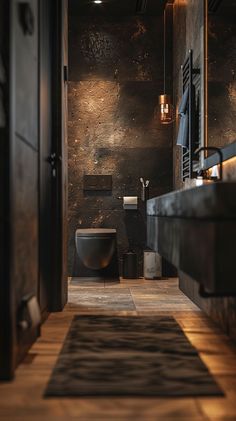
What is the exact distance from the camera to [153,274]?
4.92 metres

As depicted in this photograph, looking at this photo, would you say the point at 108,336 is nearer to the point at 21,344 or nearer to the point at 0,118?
the point at 21,344

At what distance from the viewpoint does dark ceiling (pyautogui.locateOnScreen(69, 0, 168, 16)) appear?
480cm

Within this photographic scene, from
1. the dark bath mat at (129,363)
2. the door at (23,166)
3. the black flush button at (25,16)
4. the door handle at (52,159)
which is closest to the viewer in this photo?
the dark bath mat at (129,363)

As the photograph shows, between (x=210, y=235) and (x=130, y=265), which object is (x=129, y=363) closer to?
(x=210, y=235)

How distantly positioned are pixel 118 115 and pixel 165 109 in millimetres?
541

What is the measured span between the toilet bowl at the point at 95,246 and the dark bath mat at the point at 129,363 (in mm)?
1651

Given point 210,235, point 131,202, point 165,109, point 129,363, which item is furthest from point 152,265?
point 210,235

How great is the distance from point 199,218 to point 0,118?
78 centimetres

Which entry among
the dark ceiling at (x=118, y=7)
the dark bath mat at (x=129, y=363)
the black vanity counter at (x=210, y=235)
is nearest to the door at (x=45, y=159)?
the dark bath mat at (x=129, y=363)

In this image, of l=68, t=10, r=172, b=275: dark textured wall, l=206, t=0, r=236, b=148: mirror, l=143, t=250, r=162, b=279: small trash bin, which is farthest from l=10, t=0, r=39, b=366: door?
l=68, t=10, r=172, b=275: dark textured wall

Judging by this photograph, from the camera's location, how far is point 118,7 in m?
4.92

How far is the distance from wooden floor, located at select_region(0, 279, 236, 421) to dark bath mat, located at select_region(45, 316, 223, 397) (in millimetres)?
50

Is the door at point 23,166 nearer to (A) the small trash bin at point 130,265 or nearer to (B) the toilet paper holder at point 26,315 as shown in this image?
(B) the toilet paper holder at point 26,315

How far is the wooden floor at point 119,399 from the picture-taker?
1482 millimetres
